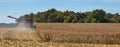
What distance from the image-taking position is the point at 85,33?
134 feet

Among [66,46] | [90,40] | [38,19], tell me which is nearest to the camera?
[66,46]

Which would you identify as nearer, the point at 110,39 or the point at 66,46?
the point at 66,46

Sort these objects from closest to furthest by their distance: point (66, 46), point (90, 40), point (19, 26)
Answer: point (66, 46) < point (90, 40) < point (19, 26)

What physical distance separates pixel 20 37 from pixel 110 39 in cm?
749

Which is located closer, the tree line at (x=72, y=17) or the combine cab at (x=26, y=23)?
the combine cab at (x=26, y=23)

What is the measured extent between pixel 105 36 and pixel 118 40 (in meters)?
1.07

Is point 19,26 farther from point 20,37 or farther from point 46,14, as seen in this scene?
point 46,14

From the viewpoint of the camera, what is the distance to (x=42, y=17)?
80188mm

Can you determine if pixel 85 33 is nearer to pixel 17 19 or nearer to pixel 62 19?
pixel 17 19

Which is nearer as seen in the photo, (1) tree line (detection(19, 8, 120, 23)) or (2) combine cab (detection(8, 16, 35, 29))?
(2) combine cab (detection(8, 16, 35, 29))

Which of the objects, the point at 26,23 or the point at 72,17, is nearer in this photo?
the point at 26,23

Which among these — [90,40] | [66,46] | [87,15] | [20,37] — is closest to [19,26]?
[20,37]

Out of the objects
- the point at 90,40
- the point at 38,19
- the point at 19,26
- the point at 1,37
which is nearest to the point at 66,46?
the point at 90,40

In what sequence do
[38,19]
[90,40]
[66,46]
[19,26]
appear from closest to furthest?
1. [66,46]
2. [90,40]
3. [19,26]
4. [38,19]
